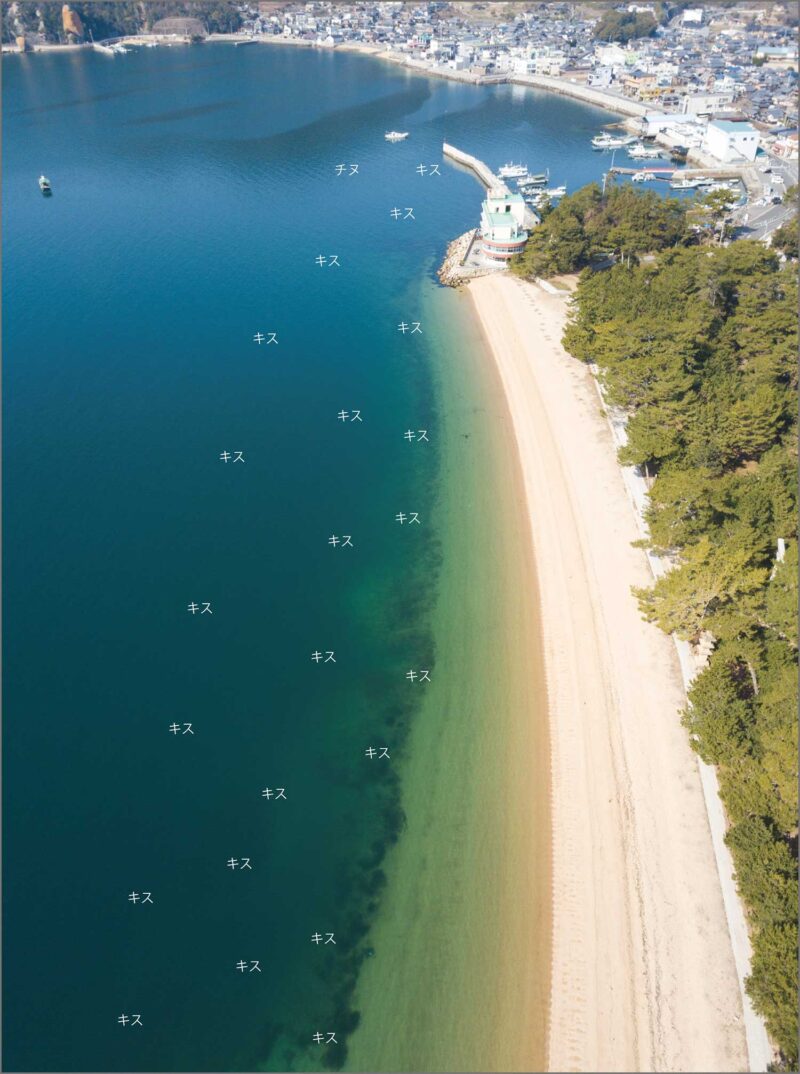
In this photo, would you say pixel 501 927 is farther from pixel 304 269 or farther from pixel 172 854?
pixel 304 269

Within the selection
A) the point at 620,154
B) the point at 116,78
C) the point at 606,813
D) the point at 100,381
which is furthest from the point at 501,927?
the point at 116,78

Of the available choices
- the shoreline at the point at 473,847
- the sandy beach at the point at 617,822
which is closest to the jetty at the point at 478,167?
the sandy beach at the point at 617,822

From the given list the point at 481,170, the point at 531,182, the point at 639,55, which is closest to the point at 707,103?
the point at 639,55

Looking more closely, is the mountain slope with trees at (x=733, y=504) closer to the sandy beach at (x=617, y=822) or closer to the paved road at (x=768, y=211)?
the sandy beach at (x=617, y=822)

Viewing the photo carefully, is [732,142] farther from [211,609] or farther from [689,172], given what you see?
[211,609]

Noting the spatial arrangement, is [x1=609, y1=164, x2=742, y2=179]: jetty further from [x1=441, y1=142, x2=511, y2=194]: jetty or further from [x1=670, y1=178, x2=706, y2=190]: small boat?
[x1=441, y1=142, x2=511, y2=194]: jetty

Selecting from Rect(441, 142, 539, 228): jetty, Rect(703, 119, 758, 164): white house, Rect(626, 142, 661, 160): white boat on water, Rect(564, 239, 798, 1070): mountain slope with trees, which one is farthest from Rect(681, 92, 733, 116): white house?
Rect(564, 239, 798, 1070): mountain slope with trees
